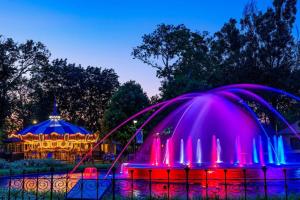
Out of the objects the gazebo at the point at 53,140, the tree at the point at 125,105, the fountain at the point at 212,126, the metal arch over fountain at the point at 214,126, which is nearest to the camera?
the fountain at the point at 212,126

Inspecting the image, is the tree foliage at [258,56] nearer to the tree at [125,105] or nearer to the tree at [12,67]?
the tree at [125,105]

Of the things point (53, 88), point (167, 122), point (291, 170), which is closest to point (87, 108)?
point (53, 88)

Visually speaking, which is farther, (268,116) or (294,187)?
(268,116)

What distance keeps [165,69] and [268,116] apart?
15207 mm

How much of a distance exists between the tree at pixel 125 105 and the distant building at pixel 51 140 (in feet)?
12.7

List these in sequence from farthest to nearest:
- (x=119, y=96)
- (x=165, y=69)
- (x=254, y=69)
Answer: (x=165, y=69) → (x=119, y=96) → (x=254, y=69)

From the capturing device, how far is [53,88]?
6969 centimetres

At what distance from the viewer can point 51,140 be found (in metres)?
44.8

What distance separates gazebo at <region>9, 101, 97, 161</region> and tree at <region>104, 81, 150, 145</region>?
3871 mm

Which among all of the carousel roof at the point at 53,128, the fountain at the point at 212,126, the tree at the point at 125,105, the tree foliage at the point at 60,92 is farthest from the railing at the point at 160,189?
the tree foliage at the point at 60,92

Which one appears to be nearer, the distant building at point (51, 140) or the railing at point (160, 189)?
the railing at point (160, 189)

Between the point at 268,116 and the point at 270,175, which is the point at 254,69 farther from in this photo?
the point at 270,175

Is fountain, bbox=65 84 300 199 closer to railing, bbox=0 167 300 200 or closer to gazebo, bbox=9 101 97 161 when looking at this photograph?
railing, bbox=0 167 300 200

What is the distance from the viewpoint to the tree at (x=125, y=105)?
147 ft
